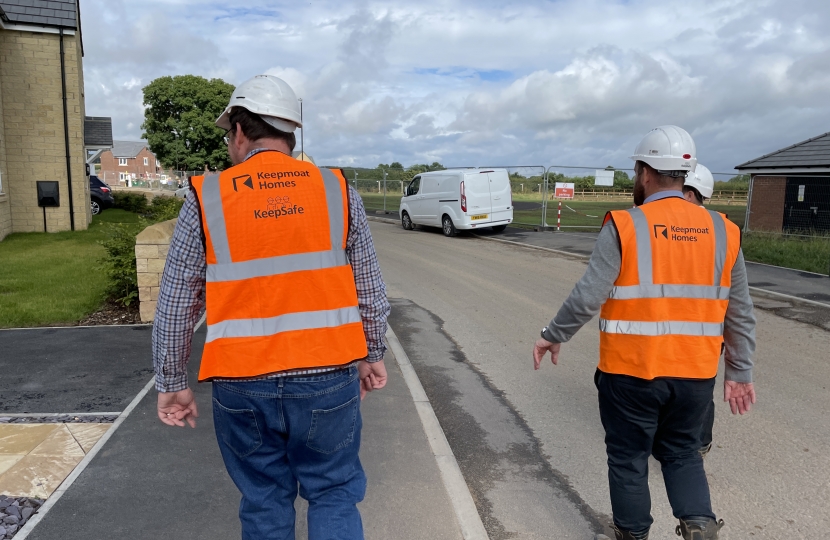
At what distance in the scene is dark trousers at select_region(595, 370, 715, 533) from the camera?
2.67 metres

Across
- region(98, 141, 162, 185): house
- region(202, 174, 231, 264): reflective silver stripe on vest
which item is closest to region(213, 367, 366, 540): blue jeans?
region(202, 174, 231, 264): reflective silver stripe on vest

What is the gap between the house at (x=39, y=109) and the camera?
57.9 feet

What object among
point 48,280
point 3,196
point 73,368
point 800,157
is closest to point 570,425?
point 73,368

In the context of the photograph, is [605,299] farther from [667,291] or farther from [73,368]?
[73,368]

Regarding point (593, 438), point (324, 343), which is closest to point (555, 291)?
point (593, 438)

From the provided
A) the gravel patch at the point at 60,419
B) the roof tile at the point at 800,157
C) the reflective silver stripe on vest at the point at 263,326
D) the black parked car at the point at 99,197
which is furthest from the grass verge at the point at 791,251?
the black parked car at the point at 99,197

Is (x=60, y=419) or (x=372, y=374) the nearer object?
(x=372, y=374)

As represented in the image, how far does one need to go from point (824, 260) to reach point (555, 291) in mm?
7887

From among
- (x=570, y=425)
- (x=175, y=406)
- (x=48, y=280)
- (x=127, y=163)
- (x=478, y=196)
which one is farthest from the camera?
(x=127, y=163)

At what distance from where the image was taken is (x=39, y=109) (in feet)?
58.9

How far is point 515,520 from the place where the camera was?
3.39 m

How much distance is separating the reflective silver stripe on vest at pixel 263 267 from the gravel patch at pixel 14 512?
196 centimetres

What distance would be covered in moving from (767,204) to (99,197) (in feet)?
84.4

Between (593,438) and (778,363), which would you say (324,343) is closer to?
(593,438)
